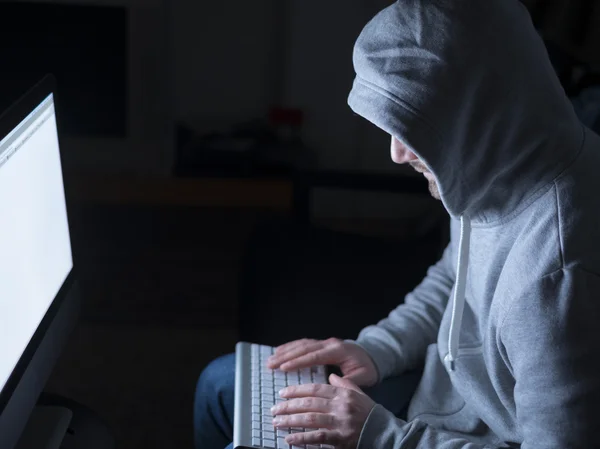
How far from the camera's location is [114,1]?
258 cm

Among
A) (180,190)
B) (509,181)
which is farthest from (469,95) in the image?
(180,190)

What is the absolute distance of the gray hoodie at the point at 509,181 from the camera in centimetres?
94

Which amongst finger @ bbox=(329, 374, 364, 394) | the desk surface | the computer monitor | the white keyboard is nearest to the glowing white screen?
the computer monitor

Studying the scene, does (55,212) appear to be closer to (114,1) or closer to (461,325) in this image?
(461,325)

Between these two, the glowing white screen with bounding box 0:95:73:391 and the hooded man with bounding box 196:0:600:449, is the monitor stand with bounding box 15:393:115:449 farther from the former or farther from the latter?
the hooded man with bounding box 196:0:600:449

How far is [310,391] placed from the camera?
1.15 m

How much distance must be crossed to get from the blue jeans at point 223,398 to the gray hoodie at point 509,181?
206mm

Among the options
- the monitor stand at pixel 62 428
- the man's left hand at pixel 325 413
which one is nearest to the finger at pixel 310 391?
the man's left hand at pixel 325 413

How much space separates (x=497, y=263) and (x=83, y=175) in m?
1.95

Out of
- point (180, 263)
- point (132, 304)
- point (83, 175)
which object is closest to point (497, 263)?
point (132, 304)

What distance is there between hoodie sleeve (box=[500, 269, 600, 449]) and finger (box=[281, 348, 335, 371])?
0.39 meters

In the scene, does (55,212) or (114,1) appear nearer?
(55,212)

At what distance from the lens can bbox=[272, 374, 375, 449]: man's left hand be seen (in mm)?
1073

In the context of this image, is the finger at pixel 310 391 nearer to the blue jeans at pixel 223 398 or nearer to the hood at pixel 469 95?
the blue jeans at pixel 223 398
